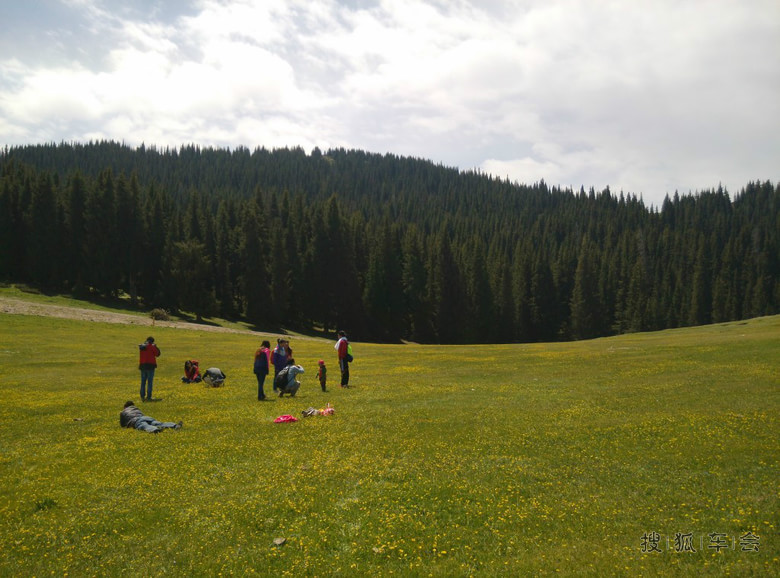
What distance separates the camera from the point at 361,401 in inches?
869

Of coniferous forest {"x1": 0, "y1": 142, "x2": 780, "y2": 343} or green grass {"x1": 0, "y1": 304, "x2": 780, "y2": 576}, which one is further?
coniferous forest {"x1": 0, "y1": 142, "x2": 780, "y2": 343}

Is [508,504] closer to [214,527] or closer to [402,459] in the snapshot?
[402,459]

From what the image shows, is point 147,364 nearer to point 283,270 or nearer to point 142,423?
point 142,423

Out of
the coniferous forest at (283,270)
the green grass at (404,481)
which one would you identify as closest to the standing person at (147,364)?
the green grass at (404,481)

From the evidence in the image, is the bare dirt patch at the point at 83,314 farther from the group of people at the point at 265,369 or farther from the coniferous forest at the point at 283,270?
the group of people at the point at 265,369

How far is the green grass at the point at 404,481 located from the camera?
322 inches

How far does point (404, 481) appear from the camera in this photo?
11.6m

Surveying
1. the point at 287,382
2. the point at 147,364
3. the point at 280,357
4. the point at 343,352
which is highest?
Answer: the point at 343,352

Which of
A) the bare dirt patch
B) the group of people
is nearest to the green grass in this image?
the group of people

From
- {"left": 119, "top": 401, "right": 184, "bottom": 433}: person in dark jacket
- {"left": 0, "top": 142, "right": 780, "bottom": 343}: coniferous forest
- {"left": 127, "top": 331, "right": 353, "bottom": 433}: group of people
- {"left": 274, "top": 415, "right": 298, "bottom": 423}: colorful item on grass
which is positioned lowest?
{"left": 119, "top": 401, "right": 184, "bottom": 433}: person in dark jacket

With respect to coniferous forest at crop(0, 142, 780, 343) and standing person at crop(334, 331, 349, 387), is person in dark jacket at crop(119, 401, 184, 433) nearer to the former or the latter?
standing person at crop(334, 331, 349, 387)

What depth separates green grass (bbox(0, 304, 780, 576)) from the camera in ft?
26.8

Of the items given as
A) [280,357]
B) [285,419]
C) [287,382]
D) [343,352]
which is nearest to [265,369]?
[287,382]

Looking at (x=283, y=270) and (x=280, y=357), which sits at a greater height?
(x=283, y=270)
